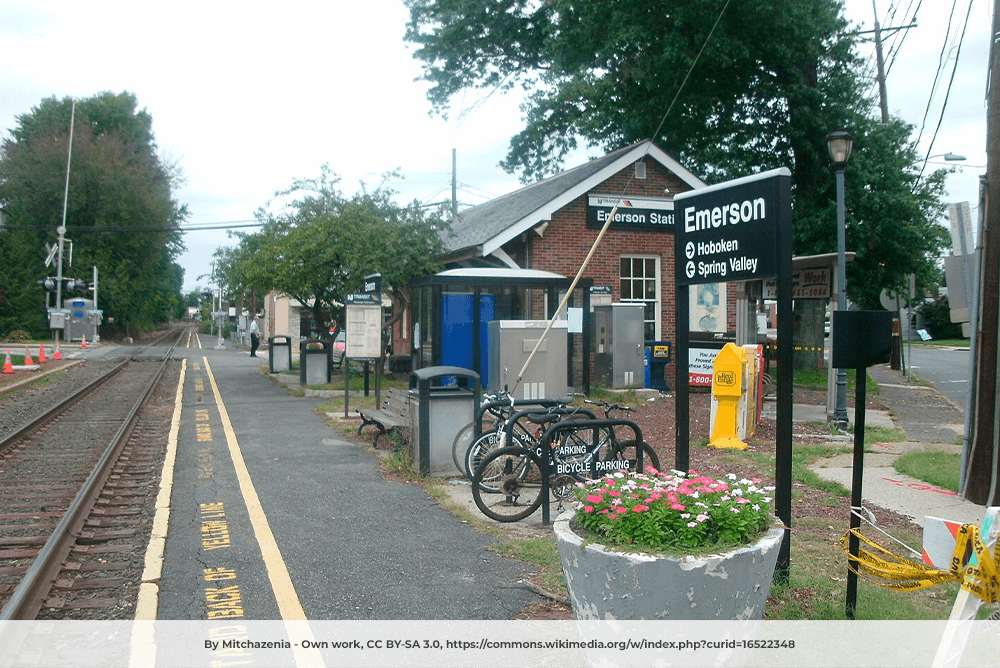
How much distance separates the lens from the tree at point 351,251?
709 inches

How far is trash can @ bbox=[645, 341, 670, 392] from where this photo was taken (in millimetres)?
17312

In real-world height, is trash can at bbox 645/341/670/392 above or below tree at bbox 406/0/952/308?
below

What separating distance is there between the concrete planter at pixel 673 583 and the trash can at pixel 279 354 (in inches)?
844

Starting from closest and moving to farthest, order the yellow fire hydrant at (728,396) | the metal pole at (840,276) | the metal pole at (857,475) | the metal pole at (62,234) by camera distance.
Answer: the metal pole at (857,475), the yellow fire hydrant at (728,396), the metal pole at (840,276), the metal pole at (62,234)

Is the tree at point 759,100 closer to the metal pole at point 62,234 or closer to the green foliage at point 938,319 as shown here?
the metal pole at point 62,234

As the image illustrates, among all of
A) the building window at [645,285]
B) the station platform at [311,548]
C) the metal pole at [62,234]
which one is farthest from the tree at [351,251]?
the metal pole at [62,234]

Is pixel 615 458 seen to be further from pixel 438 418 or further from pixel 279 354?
pixel 279 354

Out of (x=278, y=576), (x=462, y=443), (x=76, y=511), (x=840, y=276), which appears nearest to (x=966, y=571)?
(x=278, y=576)

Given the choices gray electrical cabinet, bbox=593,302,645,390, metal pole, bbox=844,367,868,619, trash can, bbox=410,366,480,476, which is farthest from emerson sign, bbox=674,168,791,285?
gray electrical cabinet, bbox=593,302,645,390

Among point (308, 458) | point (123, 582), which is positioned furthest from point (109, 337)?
point (123, 582)

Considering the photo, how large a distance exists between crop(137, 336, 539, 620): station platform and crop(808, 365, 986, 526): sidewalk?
3.80m

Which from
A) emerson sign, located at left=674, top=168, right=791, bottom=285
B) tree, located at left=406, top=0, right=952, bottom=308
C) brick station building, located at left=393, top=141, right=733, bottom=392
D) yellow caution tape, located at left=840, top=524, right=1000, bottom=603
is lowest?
yellow caution tape, located at left=840, top=524, right=1000, bottom=603

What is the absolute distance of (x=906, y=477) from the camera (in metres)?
8.40

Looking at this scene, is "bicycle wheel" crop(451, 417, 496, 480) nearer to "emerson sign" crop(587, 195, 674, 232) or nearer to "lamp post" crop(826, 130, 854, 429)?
"lamp post" crop(826, 130, 854, 429)
